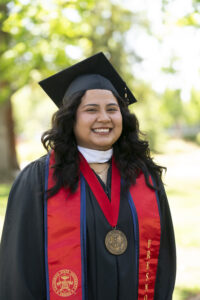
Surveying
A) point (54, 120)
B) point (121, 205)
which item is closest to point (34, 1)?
point (54, 120)

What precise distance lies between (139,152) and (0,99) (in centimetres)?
752

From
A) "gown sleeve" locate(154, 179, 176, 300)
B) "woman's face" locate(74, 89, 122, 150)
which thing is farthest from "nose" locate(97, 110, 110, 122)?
"gown sleeve" locate(154, 179, 176, 300)

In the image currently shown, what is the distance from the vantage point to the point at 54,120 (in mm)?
2613

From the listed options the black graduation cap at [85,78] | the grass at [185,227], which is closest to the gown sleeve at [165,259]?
the grass at [185,227]

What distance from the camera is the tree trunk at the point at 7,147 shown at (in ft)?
44.5

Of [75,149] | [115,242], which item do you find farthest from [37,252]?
[75,149]

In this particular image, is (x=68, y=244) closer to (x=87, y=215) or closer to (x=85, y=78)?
(x=87, y=215)

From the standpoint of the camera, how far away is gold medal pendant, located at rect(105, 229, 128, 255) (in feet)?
7.43

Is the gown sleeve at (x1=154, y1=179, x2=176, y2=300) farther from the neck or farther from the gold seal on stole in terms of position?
the gold seal on stole

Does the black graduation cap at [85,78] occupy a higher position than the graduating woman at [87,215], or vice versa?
the black graduation cap at [85,78]

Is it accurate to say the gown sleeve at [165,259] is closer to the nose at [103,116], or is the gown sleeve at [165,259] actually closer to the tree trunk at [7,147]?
the nose at [103,116]

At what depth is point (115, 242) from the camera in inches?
89.1

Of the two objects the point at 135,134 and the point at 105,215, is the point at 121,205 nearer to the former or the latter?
the point at 105,215

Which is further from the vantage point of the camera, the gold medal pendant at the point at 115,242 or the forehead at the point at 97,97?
the forehead at the point at 97,97
